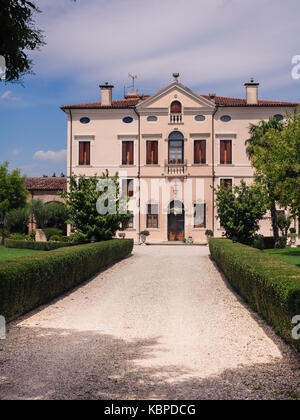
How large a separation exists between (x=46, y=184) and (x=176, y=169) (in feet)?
44.9

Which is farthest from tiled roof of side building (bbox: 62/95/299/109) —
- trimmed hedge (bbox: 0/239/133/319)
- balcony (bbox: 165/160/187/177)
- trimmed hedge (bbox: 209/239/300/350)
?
trimmed hedge (bbox: 209/239/300/350)

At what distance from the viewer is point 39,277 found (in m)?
9.64

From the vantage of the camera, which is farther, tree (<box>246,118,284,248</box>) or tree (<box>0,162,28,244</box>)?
tree (<box>0,162,28,244</box>)

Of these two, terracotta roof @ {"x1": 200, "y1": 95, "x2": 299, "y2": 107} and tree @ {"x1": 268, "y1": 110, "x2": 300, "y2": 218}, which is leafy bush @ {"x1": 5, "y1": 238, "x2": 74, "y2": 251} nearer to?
tree @ {"x1": 268, "y1": 110, "x2": 300, "y2": 218}

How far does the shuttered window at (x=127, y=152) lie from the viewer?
35188 millimetres

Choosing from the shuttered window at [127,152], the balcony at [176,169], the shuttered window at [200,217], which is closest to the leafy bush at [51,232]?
the shuttered window at [127,152]

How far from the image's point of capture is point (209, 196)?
1353 inches

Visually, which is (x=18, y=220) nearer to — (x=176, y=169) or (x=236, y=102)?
(x=176, y=169)

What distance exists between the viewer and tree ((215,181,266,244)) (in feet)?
72.3

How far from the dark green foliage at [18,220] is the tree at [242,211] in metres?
19.0

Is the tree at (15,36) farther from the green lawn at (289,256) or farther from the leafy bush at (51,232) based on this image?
the leafy bush at (51,232)

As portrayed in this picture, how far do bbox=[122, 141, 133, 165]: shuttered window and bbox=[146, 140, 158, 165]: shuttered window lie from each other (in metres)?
1.44

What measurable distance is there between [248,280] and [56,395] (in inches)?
231
